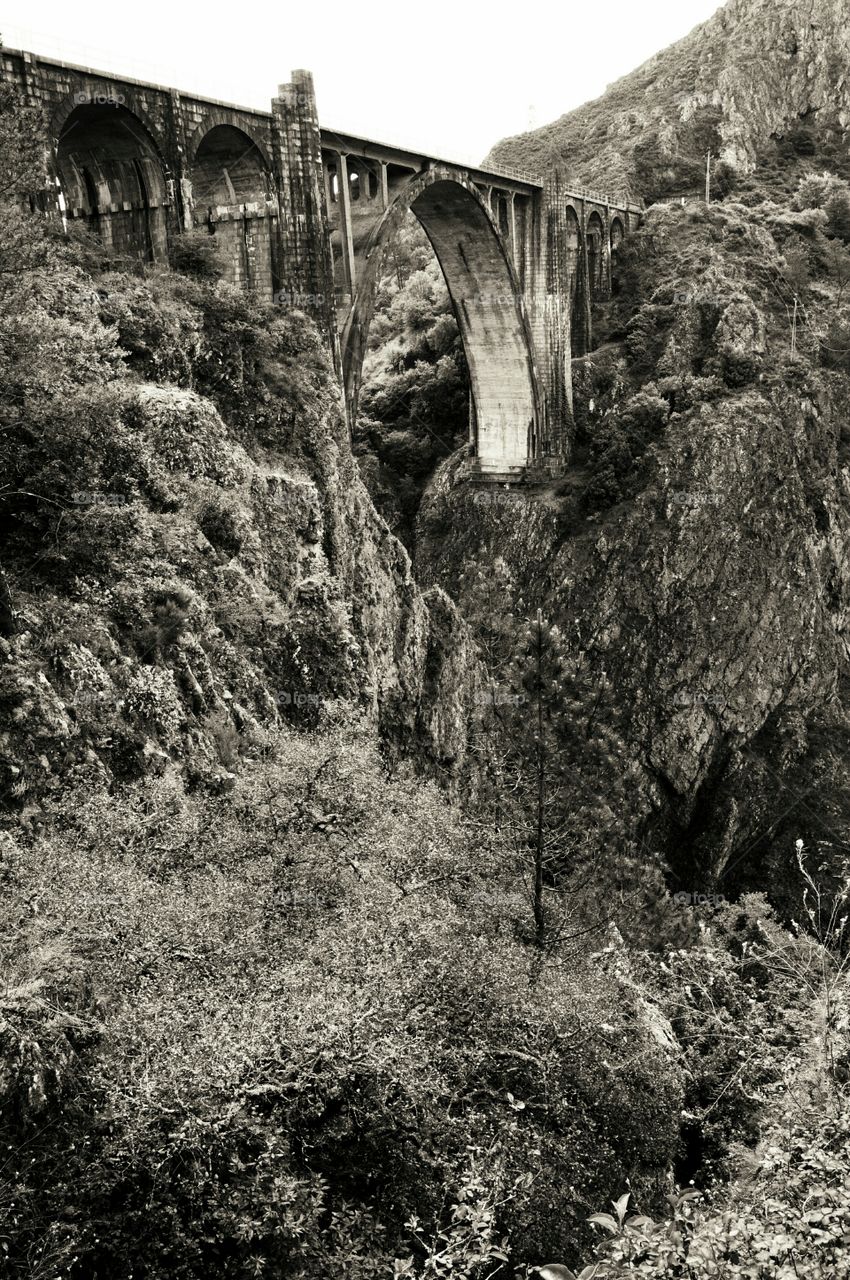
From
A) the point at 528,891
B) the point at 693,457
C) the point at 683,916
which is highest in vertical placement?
the point at 693,457

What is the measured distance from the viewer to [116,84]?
25188mm

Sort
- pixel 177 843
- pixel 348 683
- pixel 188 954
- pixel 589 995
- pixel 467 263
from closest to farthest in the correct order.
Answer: pixel 188 954
pixel 177 843
pixel 589 995
pixel 348 683
pixel 467 263

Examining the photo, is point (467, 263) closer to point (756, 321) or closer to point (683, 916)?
point (756, 321)

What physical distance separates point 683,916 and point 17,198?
86.2 feet

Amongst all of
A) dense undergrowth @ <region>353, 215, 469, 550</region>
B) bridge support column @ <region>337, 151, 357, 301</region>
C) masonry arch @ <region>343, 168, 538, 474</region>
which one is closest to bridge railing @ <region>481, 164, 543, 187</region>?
masonry arch @ <region>343, 168, 538, 474</region>

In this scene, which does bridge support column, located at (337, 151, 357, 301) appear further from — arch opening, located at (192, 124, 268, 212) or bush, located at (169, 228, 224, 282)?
bush, located at (169, 228, 224, 282)

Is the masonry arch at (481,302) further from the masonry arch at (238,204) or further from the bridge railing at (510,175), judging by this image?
the masonry arch at (238,204)

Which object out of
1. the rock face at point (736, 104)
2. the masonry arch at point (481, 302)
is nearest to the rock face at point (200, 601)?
the masonry arch at point (481, 302)

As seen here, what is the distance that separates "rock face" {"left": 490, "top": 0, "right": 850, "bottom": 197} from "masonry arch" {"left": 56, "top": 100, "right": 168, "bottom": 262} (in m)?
47.6

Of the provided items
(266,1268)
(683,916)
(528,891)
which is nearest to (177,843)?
(266,1268)

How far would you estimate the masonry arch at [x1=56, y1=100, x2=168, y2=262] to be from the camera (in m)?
26.5

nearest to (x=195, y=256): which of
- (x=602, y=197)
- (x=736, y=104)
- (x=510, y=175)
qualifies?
(x=510, y=175)

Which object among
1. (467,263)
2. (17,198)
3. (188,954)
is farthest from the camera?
(467,263)

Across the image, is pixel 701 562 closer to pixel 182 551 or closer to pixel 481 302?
pixel 481 302
